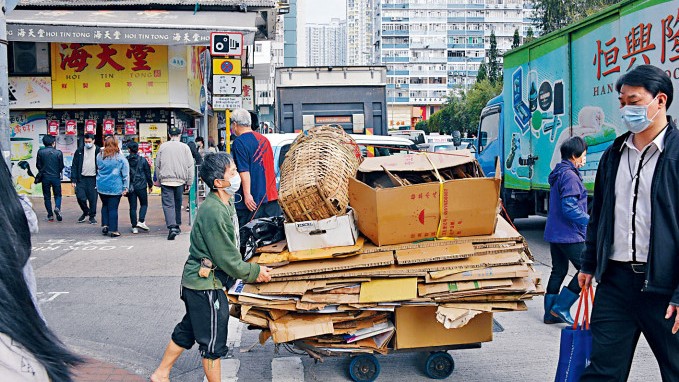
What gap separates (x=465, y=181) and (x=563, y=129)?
694 centimetres

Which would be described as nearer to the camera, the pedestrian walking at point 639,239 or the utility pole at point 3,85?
the pedestrian walking at point 639,239

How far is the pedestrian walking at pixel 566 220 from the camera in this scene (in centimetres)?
647

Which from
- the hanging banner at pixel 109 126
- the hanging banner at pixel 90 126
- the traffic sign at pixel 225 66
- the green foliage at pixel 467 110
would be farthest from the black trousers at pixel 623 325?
the green foliage at pixel 467 110

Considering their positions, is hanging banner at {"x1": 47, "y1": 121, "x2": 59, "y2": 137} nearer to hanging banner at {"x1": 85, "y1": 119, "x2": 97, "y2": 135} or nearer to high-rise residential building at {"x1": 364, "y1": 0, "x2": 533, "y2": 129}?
hanging banner at {"x1": 85, "y1": 119, "x2": 97, "y2": 135}

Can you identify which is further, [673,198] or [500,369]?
[500,369]

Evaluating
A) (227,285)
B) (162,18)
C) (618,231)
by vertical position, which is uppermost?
(162,18)

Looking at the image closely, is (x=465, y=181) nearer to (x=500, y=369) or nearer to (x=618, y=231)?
(x=618, y=231)

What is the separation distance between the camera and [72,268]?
10094 mm

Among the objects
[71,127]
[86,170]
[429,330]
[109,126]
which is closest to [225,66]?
[86,170]

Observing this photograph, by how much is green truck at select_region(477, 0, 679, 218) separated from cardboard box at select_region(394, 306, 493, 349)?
187 inches

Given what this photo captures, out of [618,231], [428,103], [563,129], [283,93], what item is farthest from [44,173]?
[428,103]

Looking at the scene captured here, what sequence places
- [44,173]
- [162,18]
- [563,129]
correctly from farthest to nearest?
[162,18] → [44,173] → [563,129]

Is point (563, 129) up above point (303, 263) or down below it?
above

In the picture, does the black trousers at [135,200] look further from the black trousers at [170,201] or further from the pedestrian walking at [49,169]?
the pedestrian walking at [49,169]
